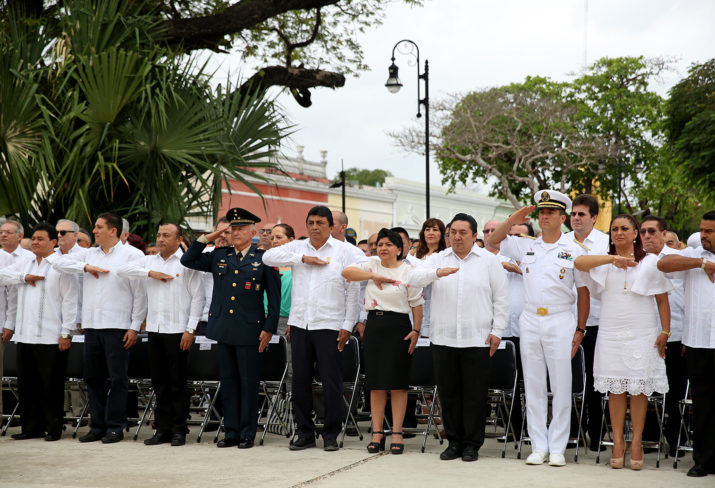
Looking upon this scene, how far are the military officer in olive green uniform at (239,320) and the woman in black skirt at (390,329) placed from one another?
0.91 metres

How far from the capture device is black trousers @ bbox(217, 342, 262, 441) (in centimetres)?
777

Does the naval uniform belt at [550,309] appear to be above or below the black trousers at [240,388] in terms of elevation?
above

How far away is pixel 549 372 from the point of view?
6.89 m

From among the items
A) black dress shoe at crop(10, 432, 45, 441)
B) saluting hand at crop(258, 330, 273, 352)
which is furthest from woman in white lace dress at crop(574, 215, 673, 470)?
black dress shoe at crop(10, 432, 45, 441)

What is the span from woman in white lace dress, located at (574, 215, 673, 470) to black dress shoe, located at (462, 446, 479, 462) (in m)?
1.08

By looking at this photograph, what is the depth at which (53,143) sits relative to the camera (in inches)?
423

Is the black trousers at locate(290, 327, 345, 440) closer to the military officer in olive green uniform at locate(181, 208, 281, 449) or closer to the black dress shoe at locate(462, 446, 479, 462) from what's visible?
the military officer in olive green uniform at locate(181, 208, 281, 449)

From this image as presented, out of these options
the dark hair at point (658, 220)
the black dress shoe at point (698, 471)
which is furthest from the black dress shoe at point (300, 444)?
the dark hair at point (658, 220)

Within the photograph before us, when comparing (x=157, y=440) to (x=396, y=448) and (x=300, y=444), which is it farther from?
(x=396, y=448)

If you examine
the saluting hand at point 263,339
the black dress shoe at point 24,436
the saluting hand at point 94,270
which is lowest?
the black dress shoe at point 24,436

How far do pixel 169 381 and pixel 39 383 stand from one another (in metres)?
1.42

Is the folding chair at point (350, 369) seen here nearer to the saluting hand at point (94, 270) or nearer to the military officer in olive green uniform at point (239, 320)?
the military officer in olive green uniform at point (239, 320)

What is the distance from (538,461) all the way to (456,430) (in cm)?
74

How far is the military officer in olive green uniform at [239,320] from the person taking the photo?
7773 mm
